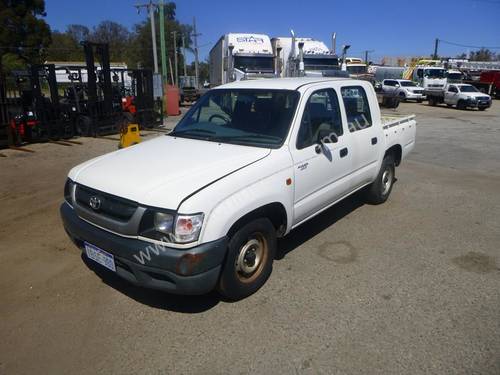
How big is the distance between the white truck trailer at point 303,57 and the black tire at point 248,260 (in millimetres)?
15451

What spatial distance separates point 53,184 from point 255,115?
16.2 ft

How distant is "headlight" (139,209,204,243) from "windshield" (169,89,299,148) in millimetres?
1204

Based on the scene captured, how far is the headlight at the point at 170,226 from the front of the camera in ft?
8.99

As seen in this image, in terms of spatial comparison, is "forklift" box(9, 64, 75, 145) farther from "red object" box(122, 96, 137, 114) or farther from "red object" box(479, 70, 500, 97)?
"red object" box(479, 70, 500, 97)

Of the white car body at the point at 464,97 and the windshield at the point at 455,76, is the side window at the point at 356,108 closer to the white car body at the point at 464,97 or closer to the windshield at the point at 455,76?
the white car body at the point at 464,97

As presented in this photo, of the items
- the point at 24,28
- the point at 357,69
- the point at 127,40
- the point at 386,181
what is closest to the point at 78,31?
the point at 127,40

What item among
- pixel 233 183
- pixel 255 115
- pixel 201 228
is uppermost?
pixel 255 115

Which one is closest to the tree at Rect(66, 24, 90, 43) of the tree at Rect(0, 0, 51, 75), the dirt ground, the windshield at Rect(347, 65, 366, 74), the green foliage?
the green foliage

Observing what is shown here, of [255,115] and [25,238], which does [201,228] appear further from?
[25,238]

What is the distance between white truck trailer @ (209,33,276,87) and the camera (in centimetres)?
1805

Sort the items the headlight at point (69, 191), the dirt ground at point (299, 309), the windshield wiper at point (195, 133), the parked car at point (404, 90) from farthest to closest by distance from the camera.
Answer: the parked car at point (404, 90), the windshield wiper at point (195, 133), the headlight at point (69, 191), the dirt ground at point (299, 309)

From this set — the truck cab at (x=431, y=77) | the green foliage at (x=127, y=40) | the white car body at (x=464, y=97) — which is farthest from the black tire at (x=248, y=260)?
the green foliage at (x=127, y=40)

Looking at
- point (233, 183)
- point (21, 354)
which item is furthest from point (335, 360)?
point (21, 354)

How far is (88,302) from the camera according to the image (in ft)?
11.2
